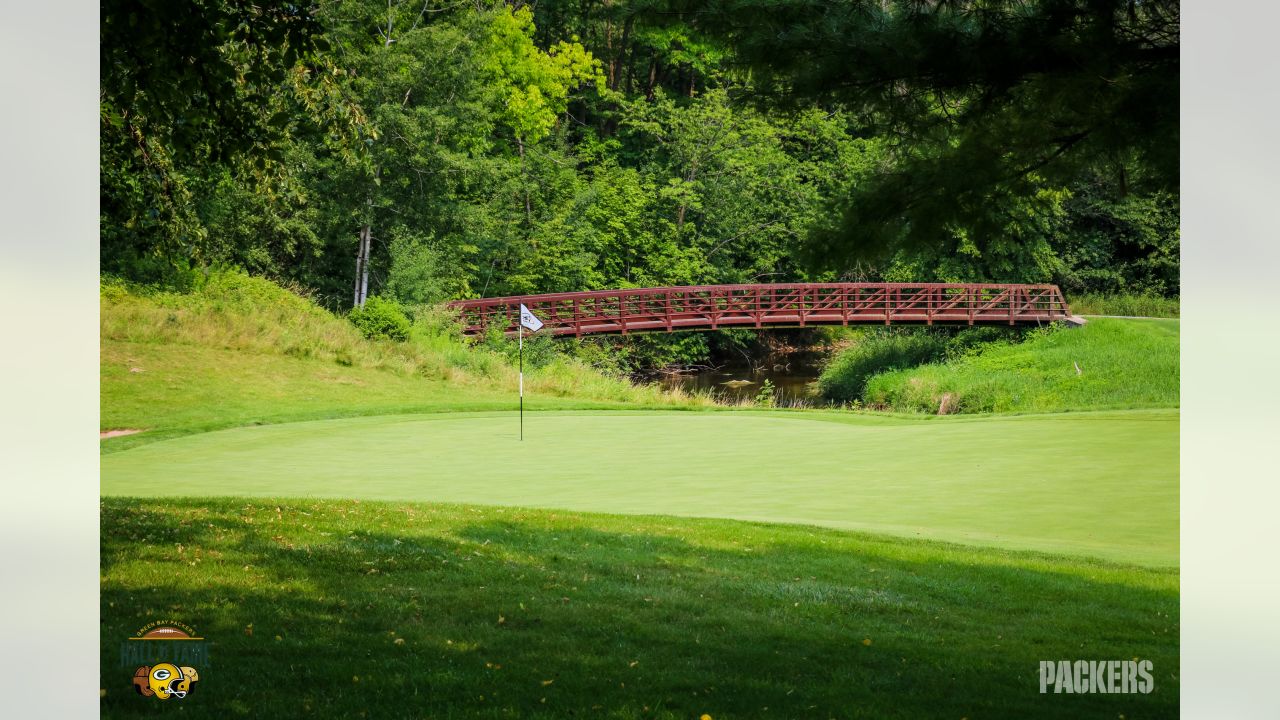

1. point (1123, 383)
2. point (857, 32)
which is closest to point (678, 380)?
point (1123, 383)

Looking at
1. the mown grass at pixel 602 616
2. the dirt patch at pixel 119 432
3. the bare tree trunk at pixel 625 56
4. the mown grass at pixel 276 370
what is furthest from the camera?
the mown grass at pixel 276 370

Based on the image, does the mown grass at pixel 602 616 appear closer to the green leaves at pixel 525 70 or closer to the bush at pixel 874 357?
the bush at pixel 874 357

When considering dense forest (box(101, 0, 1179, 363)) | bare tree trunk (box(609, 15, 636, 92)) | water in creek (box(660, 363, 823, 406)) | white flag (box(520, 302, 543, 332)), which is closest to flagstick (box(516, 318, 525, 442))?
white flag (box(520, 302, 543, 332))

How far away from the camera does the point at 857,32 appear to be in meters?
4.47

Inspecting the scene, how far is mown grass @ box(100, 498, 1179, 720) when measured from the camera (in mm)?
3787

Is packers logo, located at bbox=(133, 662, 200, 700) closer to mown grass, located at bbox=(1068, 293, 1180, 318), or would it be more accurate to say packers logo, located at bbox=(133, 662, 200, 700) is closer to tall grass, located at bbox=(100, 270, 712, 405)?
tall grass, located at bbox=(100, 270, 712, 405)

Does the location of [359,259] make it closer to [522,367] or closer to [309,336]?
[309,336]

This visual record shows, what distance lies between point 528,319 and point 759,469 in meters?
1.85

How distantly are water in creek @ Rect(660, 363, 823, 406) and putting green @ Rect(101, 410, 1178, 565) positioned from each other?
17 centimetres

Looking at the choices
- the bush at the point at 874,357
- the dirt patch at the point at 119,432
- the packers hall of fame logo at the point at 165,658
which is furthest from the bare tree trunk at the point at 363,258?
the bush at the point at 874,357

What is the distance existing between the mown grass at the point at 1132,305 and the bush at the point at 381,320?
425 cm

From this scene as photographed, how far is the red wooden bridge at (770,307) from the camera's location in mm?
6410

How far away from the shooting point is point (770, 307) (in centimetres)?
662
